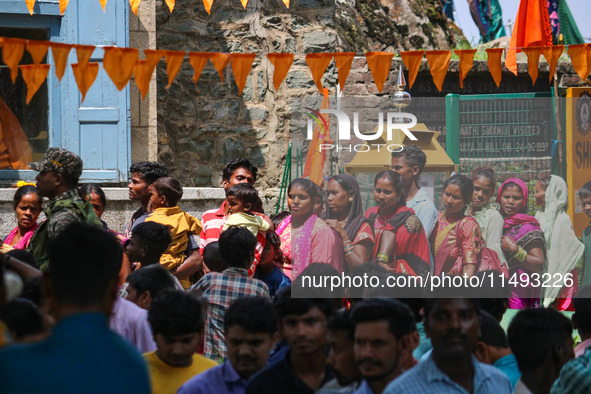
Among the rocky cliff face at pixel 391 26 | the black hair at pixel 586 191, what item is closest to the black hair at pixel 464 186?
the black hair at pixel 586 191

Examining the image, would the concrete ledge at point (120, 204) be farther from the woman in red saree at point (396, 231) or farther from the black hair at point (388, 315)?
the black hair at point (388, 315)

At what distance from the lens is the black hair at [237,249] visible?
14.6 ft

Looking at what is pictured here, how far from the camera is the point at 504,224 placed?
473 centimetres

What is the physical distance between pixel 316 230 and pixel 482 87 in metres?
5.47

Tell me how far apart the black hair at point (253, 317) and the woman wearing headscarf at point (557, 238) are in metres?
2.05

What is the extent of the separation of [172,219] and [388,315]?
2.73 m

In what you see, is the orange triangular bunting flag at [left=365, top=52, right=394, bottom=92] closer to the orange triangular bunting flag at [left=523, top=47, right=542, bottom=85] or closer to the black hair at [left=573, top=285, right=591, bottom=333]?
the orange triangular bunting flag at [left=523, top=47, right=542, bottom=85]

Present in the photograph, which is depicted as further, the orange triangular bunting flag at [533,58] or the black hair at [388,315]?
the orange triangular bunting flag at [533,58]

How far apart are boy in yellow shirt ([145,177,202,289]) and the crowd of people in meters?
0.01

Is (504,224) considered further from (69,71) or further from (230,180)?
(69,71)

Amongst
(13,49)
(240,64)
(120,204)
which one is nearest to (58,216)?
(13,49)

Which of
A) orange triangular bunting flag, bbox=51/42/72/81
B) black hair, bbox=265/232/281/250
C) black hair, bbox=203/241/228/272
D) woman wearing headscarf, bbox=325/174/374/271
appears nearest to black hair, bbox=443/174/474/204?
woman wearing headscarf, bbox=325/174/374/271

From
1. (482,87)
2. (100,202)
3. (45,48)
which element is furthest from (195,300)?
(482,87)

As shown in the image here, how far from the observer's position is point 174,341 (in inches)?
133
